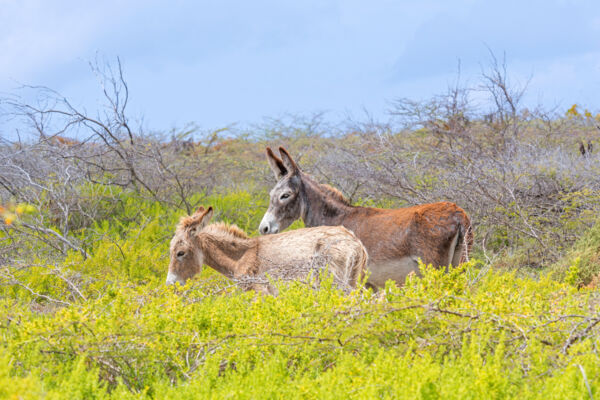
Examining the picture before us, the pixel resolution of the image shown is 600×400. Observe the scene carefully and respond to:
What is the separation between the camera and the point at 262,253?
8.32 metres

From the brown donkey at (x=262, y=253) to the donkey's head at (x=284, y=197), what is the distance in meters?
1.32

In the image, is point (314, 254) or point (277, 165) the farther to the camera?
point (277, 165)

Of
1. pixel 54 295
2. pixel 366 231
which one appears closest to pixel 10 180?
pixel 54 295

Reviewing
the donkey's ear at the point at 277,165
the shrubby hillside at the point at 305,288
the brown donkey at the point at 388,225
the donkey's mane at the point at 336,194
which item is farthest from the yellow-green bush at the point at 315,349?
the donkey's ear at the point at 277,165

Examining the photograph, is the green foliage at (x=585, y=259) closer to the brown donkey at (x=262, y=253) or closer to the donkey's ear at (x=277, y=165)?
the brown donkey at (x=262, y=253)

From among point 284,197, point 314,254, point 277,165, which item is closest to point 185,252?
point 314,254

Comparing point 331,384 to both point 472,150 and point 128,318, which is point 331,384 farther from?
point 472,150

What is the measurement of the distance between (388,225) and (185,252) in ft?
9.19

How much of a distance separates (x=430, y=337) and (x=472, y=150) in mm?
11500

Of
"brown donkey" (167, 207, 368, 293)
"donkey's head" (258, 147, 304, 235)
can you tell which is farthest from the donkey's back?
"donkey's head" (258, 147, 304, 235)

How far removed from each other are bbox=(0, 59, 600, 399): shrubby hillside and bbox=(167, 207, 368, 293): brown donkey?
361mm

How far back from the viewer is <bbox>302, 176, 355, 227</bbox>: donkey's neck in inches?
392

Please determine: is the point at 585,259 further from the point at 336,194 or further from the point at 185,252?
the point at 185,252

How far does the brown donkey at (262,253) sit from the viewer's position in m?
7.70
